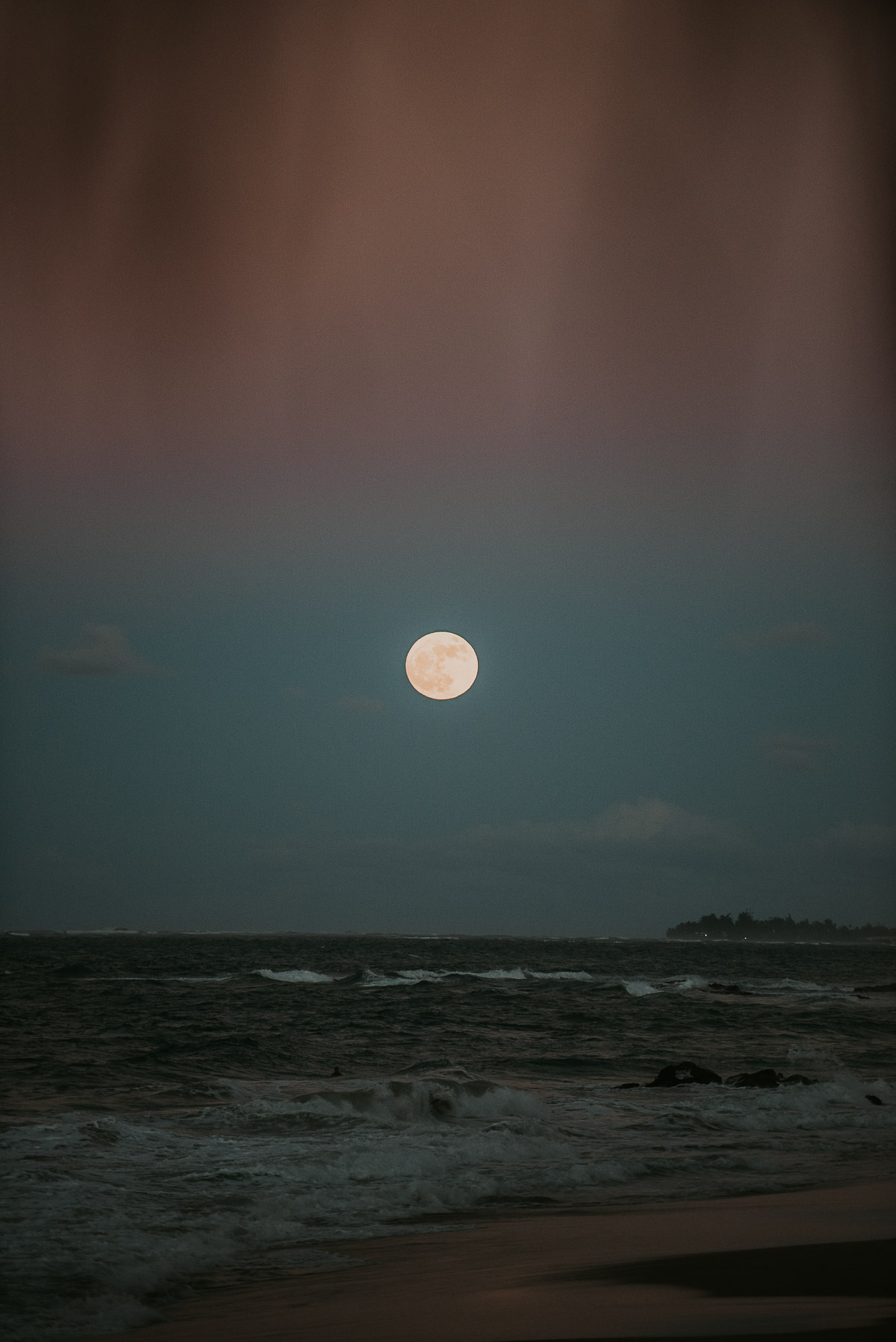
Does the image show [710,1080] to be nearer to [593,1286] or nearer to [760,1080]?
[760,1080]

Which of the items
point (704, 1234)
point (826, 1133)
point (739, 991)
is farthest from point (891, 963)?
point (704, 1234)

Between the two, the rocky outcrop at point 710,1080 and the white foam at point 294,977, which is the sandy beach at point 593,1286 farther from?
the white foam at point 294,977

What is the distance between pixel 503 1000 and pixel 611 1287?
3280cm

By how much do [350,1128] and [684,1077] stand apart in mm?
6906

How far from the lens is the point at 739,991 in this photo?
4669 cm

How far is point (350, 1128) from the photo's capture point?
12969 mm

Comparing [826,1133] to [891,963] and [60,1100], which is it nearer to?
[60,1100]

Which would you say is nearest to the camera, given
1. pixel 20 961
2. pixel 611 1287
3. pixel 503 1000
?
pixel 611 1287

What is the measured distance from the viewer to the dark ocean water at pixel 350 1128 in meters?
7.86

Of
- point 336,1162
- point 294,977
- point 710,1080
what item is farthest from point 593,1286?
point 294,977

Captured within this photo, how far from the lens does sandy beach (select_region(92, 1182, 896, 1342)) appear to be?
17.7 feet

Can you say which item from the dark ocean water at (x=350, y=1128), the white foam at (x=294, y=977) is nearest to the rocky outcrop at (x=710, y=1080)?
the dark ocean water at (x=350, y=1128)

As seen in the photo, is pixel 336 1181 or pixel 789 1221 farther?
pixel 336 1181

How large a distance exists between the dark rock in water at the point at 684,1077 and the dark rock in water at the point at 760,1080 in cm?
33
